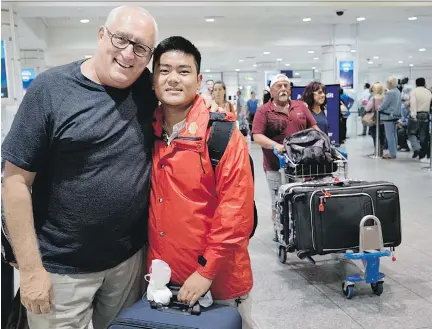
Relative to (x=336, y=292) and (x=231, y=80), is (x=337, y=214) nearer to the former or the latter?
(x=336, y=292)

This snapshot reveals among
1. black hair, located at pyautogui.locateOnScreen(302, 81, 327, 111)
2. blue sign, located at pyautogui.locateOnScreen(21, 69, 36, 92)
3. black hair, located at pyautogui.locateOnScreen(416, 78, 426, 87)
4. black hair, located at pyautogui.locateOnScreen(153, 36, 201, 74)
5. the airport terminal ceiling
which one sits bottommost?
black hair, located at pyautogui.locateOnScreen(302, 81, 327, 111)

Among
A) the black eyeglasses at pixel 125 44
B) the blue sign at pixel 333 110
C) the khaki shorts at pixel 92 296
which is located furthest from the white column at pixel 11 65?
the black eyeglasses at pixel 125 44

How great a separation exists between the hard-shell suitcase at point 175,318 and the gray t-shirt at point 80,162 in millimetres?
219

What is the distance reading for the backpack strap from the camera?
6.07ft

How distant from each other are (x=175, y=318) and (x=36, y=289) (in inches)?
19.3

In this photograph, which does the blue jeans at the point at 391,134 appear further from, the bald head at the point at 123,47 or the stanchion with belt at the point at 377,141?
the bald head at the point at 123,47

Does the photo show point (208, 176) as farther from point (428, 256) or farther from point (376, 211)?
point (428, 256)

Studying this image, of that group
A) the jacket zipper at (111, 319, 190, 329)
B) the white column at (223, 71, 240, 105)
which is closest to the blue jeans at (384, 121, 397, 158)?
the jacket zipper at (111, 319, 190, 329)

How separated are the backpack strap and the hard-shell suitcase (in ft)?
1.76

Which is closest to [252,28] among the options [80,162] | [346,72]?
[346,72]

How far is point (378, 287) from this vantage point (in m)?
3.78

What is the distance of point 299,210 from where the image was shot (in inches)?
148

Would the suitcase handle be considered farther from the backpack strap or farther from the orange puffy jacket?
the backpack strap

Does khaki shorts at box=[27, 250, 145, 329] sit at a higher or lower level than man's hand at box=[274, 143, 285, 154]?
lower
